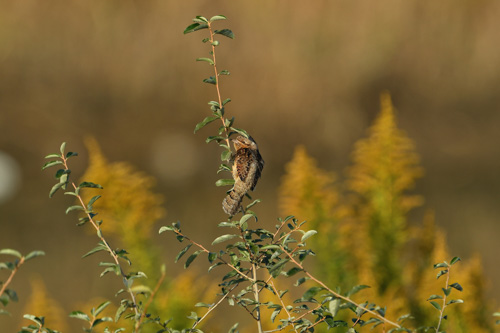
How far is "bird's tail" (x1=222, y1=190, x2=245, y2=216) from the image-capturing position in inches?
19.2

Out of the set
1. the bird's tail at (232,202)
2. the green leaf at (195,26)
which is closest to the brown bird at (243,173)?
the bird's tail at (232,202)

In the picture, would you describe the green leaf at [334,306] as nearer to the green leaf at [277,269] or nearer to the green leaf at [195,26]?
the green leaf at [277,269]

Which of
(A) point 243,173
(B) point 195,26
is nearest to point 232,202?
(A) point 243,173

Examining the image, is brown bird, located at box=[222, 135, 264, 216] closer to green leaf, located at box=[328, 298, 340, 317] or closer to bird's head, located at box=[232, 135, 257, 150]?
bird's head, located at box=[232, 135, 257, 150]

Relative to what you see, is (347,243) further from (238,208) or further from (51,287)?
(51,287)

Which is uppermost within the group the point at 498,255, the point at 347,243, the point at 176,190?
the point at 176,190

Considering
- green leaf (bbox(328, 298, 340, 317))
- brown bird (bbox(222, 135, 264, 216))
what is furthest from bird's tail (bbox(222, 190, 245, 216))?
green leaf (bbox(328, 298, 340, 317))

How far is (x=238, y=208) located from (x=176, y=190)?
3109 millimetres

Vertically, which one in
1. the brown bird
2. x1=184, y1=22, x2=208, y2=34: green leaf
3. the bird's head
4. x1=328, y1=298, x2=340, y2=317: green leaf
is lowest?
x1=328, y1=298, x2=340, y2=317: green leaf

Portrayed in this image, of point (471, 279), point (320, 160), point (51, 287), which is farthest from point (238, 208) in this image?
point (320, 160)

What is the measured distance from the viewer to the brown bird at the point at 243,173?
489 mm

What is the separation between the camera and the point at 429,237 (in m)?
1.38

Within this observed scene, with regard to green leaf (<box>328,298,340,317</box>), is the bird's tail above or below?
above

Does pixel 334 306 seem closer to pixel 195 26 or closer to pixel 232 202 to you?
pixel 232 202
